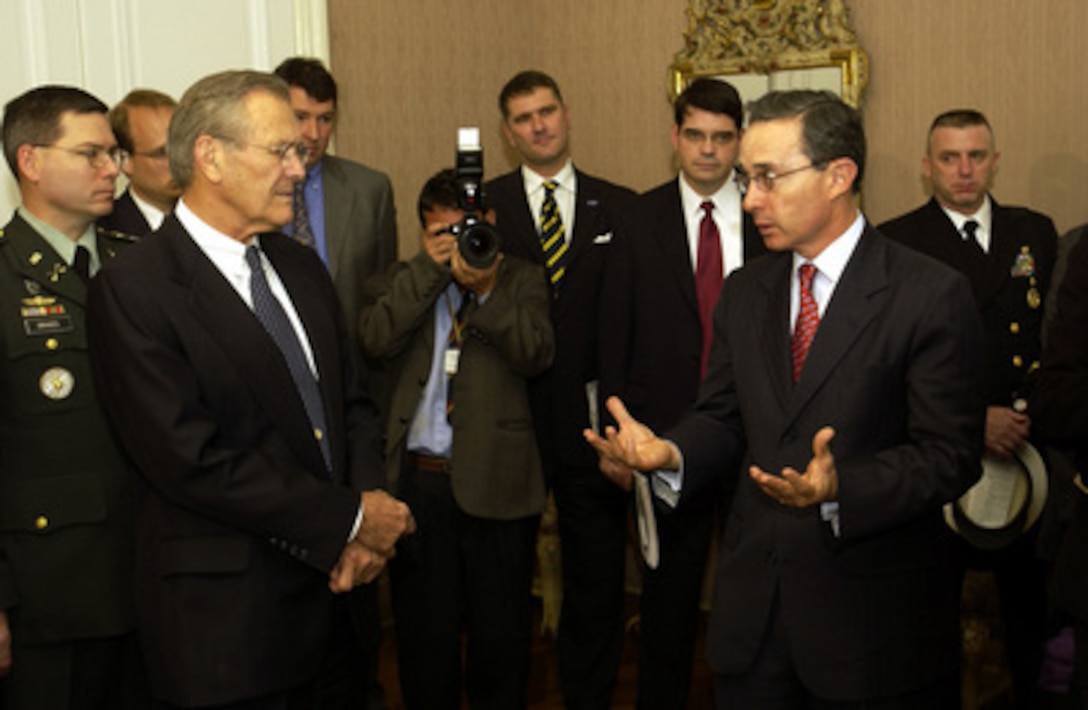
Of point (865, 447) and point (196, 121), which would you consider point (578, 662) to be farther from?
point (196, 121)

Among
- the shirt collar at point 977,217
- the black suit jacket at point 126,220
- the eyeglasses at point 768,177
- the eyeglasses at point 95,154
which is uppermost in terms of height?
the eyeglasses at point 95,154

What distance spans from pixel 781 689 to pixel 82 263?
5.79 ft

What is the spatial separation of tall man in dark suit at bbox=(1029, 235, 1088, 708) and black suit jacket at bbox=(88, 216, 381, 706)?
4.44ft

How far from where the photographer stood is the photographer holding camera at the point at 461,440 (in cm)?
338

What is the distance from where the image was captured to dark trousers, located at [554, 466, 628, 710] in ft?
12.5

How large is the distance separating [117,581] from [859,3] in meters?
3.26

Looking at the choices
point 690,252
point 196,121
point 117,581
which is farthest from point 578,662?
point 196,121

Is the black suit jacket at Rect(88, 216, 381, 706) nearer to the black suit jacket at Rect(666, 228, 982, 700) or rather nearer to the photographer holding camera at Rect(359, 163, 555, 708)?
the black suit jacket at Rect(666, 228, 982, 700)

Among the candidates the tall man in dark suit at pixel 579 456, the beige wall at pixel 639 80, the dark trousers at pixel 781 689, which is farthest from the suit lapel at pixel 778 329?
the beige wall at pixel 639 80

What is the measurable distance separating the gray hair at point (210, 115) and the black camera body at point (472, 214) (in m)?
0.95

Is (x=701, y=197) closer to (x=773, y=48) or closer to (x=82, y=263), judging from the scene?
(x=773, y=48)

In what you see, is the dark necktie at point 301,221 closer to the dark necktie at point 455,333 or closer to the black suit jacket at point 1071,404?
the dark necktie at point 455,333

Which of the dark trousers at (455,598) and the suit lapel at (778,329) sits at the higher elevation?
the suit lapel at (778,329)

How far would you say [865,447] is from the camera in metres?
2.30
